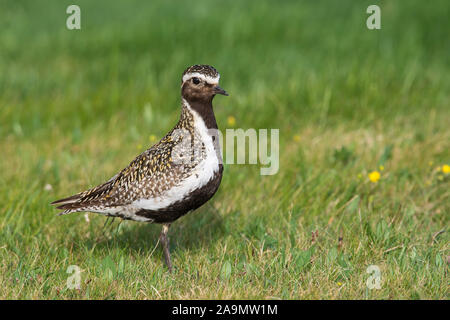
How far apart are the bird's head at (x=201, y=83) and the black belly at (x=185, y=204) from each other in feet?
2.05

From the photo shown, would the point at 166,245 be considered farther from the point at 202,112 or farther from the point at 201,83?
the point at 201,83

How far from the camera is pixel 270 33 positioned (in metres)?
11.2

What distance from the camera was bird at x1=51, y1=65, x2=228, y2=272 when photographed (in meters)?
4.97

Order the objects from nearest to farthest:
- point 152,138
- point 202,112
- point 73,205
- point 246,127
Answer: point 202,112 < point 73,205 < point 152,138 < point 246,127

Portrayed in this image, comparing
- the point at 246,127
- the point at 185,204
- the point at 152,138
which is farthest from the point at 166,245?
the point at 246,127

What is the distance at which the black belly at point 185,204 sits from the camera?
4.99 meters

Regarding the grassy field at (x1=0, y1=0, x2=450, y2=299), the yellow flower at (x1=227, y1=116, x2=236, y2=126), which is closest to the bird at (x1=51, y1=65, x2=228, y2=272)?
the grassy field at (x1=0, y1=0, x2=450, y2=299)

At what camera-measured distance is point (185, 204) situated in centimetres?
502

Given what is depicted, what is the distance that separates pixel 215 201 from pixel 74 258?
69.4 inches

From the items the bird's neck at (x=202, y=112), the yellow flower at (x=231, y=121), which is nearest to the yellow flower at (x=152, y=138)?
the yellow flower at (x=231, y=121)

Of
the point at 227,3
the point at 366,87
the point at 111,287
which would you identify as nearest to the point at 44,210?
the point at 111,287

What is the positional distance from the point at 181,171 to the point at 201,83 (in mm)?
762

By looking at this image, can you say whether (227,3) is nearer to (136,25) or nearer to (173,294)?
(136,25)

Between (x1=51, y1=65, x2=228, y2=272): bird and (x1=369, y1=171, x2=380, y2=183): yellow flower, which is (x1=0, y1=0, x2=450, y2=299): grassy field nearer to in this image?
(x1=369, y1=171, x2=380, y2=183): yellow flower
